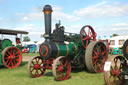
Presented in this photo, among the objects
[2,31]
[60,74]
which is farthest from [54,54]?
[2,31]

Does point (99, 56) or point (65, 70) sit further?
point (99, 56)

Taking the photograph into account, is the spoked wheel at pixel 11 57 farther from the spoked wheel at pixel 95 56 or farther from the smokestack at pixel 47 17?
the spoked wheel at pixel 95 56

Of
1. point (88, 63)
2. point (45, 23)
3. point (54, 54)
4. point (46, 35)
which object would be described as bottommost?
point (88, 63)

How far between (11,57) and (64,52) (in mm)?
3713

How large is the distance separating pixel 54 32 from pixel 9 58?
143 inches

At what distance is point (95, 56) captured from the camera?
21.8 ft

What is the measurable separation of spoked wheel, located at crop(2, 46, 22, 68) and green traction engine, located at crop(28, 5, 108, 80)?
2.47 m

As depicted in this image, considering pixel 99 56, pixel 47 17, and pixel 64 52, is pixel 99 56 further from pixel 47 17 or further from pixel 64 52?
pixel 47 17

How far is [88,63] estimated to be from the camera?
627cm

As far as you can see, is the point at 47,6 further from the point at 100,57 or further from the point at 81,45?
the point at 100,57

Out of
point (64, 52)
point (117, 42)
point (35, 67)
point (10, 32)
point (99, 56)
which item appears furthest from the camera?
point (117, 42)

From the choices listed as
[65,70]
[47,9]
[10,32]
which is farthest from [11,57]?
[65,70]

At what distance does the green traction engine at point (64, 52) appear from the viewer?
5.77 metres

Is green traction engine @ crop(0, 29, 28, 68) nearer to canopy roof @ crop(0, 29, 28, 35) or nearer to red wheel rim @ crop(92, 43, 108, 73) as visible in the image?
canopy roof @ crop(0, 29, 28, 35)
